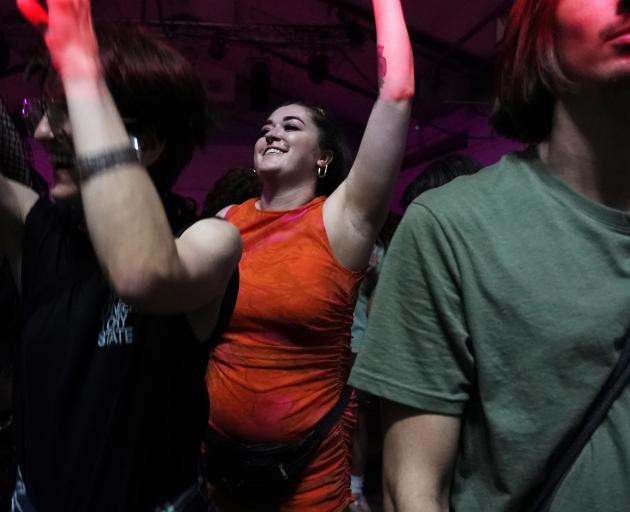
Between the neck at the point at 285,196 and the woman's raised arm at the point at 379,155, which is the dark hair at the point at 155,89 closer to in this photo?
the woman's raised arm at the point at 379,155

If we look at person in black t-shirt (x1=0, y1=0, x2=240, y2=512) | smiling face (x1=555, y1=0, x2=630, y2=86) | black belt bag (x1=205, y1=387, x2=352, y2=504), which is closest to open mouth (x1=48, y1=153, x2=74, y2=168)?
person in black t-shirt (x1=0, y1=0, x2=240, y2=512)

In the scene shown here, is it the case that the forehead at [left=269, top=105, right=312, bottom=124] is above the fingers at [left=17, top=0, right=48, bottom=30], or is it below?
below

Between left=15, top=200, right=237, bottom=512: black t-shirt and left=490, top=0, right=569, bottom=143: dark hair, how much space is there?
23.4 inches

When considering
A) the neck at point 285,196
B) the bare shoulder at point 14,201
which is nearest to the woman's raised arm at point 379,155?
the neck at point 285,196

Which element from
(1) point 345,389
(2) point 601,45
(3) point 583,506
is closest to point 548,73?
(2) point 601,45

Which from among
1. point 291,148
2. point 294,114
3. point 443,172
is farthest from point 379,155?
point 443,172

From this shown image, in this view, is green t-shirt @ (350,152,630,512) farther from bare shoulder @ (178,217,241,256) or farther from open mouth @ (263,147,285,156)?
open mouth @ (263,147,285,156)

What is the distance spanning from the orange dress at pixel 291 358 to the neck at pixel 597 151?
81 cm

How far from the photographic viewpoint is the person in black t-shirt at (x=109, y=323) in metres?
0.97

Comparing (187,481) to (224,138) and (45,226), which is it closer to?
(45,226)

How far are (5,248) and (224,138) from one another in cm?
1167

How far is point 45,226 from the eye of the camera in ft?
3.55

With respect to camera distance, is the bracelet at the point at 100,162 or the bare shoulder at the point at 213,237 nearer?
the bracelet at the point at 100,162

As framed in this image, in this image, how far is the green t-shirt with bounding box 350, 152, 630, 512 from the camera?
83 cm
